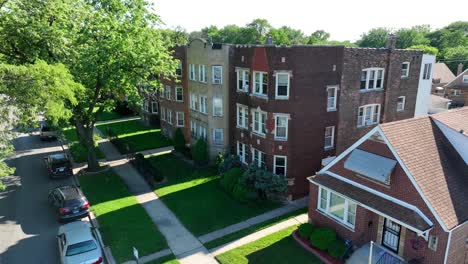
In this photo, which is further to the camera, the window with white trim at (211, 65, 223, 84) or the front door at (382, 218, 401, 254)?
the window with white trim at (211, 65, 223, 84)

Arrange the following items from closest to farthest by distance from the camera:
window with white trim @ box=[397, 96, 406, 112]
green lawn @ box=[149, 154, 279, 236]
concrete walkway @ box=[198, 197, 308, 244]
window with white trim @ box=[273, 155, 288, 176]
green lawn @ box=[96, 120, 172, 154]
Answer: concrete walkway @ box=[198, 197, 308, 244], green lawn @ box=[149, 154, 279, 236], window with white trim @ box=[273, 155, 288, 176], window with white trim @ box=[397, 96, 406, 112], green lawn @ box=[96, 120, 172, 154]

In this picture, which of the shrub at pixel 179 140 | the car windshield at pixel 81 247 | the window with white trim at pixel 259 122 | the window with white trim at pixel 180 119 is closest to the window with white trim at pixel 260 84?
the window with white trim at pixel 259 122

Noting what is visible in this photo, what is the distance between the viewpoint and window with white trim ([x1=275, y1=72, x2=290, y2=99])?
2103cm

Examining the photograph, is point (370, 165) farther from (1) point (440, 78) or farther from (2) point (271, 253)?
(1) point (440, 78)

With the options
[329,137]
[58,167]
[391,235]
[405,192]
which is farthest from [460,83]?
[58,167]

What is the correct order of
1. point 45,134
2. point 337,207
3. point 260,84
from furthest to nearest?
1. point 45,134
2. point 260,84
3. point 337,207

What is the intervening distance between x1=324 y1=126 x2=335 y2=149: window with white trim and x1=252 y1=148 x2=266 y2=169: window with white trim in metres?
4.52

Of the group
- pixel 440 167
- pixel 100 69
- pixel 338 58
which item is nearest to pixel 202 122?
pixel 100 69

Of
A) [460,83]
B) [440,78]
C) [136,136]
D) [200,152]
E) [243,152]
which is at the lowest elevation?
[136,136]

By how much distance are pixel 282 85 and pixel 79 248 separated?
578 inches

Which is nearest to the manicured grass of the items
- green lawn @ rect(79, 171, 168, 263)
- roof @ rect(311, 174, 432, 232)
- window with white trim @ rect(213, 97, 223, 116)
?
green lawn @ rect(79, 171, 168, 263)

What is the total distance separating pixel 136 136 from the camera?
37.6 meters

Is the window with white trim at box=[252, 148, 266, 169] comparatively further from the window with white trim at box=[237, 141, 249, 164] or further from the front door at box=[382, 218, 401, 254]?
the front door at box=[382, 218, 401, 254]

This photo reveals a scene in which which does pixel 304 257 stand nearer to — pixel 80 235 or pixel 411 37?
pixel 80 235
